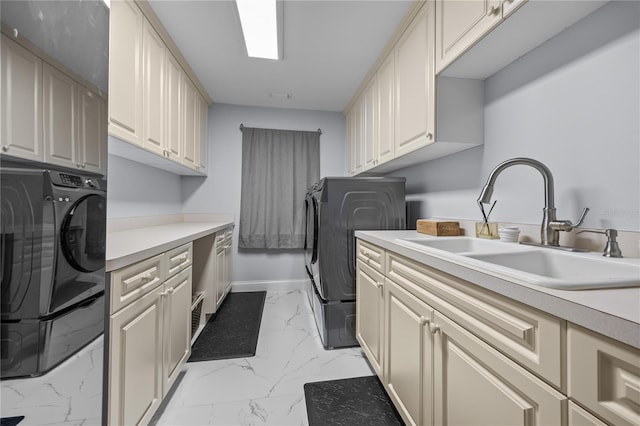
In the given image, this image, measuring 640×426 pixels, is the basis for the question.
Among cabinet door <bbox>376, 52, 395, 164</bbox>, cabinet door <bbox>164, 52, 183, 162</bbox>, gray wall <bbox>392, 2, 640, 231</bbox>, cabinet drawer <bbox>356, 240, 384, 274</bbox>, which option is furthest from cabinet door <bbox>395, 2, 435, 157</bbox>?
cabinet door <bbox>164, 52, 183, 162</bbox>

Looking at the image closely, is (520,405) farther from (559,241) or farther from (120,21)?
(120,21)

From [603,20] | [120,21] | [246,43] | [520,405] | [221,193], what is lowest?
[520,405]

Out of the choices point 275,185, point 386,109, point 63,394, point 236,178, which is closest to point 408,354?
point 63,394

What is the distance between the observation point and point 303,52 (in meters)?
2.05

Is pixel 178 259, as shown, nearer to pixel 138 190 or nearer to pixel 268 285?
pixel 138 190

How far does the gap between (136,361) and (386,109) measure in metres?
2.16

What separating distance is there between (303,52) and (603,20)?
5.68 feet

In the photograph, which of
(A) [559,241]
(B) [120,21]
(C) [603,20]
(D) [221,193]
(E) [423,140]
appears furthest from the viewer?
(D) [221,193]

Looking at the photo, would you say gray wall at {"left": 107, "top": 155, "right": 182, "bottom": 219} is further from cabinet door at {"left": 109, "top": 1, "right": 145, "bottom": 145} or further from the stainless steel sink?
the stainless steel sink

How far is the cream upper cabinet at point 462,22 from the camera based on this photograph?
39.5 inches

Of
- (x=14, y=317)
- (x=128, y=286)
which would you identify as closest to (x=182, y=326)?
(x=128, y=286)

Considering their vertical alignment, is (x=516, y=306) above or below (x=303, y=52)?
below

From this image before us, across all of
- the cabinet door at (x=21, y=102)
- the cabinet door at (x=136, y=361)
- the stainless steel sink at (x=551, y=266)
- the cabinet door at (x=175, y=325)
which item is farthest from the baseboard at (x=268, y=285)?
the cabinet door at (x=21, y=102)

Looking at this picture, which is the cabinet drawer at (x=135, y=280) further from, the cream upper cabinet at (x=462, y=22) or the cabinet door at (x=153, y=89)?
the cream upper cabinet at (x=462, y=22)
